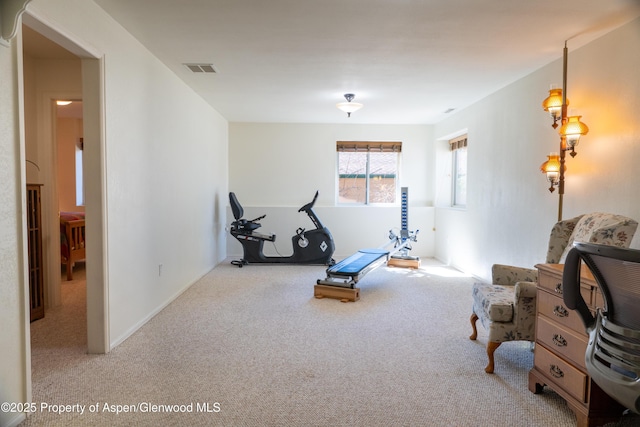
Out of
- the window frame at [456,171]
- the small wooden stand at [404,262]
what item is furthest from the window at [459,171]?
the small wooden stand at [404,262]

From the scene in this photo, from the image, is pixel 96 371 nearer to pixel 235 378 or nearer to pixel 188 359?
pixel 188 359

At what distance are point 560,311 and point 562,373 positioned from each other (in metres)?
0.33

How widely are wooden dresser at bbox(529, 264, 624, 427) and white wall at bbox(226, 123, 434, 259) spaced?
488 cm

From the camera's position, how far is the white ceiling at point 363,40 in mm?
2654

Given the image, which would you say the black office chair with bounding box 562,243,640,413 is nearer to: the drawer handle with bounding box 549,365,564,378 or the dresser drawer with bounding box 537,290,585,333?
the dresser drawer with bounding box 537,290,585,333

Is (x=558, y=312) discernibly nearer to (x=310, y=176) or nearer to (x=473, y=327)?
(x=473, y=327)

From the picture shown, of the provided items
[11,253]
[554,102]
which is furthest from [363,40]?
[11,253]

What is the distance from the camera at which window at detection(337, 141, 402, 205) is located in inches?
293

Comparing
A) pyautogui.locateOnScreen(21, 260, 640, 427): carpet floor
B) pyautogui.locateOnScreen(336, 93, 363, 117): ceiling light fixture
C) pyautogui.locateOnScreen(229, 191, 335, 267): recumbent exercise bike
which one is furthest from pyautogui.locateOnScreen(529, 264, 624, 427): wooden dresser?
pyautogui.locateOnScreen(229, 191, 335, 267): recumbent exercise bike

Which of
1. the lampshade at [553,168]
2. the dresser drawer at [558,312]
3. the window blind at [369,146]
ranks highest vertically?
the window blind at [369,146]

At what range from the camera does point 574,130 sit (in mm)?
3092

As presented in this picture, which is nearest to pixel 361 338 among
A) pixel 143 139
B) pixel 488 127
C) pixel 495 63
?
pixel 143 139

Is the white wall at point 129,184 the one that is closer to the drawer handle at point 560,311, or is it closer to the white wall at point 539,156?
the drawer handle at point 560,311

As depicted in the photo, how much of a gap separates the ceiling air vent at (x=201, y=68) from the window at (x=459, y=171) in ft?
13.5
